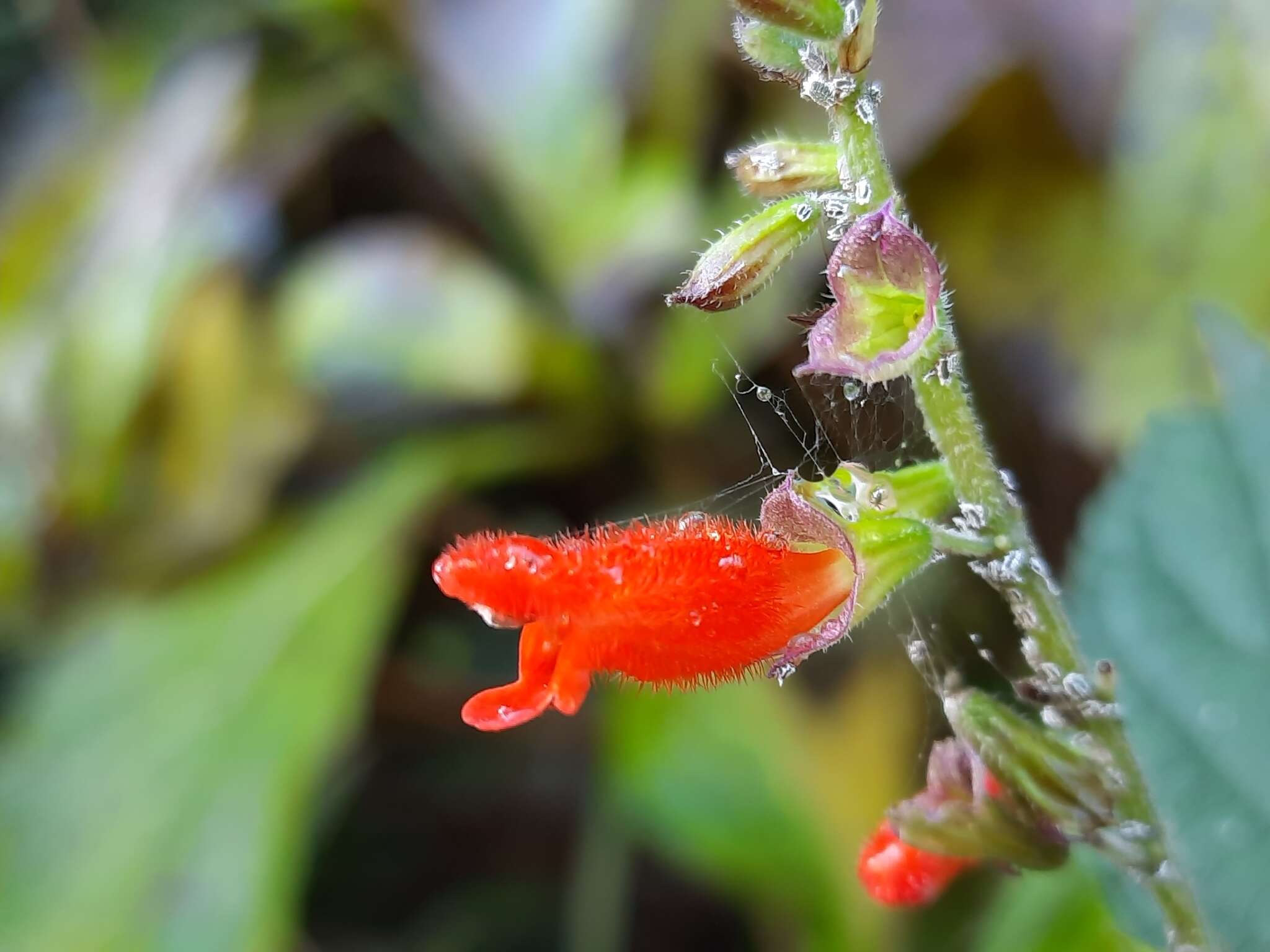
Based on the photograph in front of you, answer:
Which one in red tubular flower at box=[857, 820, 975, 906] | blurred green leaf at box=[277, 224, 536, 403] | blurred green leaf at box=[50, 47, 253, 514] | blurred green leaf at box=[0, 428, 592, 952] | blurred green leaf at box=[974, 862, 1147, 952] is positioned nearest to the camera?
red tubular flower at box=[857, 820, 975, 906]

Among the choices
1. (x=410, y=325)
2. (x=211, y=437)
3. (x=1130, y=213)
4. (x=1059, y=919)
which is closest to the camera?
(x=1059, y=919)

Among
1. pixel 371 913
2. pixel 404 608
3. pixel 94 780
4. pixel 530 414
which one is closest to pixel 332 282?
pixel 530 414

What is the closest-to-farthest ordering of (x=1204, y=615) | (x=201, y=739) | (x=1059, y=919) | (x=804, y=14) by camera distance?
(x=804, y=14) → (x=1204, y=615) → (x=1059, y=919) → (x=201, y=739)

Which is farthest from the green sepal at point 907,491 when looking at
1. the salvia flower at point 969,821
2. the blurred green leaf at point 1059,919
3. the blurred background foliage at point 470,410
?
the blurred background foliage at point 470,410

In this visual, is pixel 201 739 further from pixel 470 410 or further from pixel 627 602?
pixel 627 602

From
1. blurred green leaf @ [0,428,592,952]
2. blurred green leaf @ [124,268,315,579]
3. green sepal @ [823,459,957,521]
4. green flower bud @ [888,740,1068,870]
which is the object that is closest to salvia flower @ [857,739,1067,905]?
green flower bud @ [888,740,1068,870]

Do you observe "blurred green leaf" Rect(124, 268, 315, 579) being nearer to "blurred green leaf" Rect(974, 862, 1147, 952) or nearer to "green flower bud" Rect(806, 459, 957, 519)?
"blurred green leaf" Rect(974, 862, 1147, 952)

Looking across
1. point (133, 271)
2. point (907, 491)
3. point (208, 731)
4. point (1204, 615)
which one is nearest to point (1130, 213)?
point (1204, 615)
